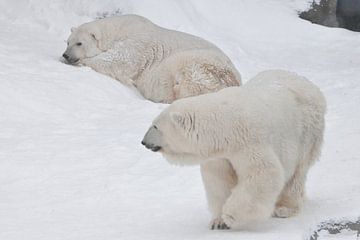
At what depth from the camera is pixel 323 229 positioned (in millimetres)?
5121

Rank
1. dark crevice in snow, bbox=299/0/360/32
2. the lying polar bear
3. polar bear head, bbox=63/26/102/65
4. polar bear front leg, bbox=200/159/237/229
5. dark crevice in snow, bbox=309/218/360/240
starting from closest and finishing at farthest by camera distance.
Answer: dark crevice in snow, bbox=309/218/360/240, polar bear front leg, bbox=200/159/237/229, the lying polar bear, polar bear head, bbox=63/26/102/65, dark crevice in snow, bbox=299/0/360/32

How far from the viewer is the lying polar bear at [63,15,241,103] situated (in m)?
10.7

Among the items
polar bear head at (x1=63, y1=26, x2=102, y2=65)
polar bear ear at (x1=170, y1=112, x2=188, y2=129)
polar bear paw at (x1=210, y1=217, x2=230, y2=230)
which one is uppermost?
polar bear ear at (x1=170, y1=112, x2=188, y2=129)

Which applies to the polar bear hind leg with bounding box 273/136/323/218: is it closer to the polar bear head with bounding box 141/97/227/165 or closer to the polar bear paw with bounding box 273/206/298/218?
the polar bear paw with bounding box 273/206/298/218

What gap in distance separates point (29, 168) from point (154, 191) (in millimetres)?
1282

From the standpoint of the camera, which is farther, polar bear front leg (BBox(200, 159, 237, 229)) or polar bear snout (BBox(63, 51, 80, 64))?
polar bear snout (BBox(63, 51, 80, 64))

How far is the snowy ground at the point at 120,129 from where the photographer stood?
261 inches

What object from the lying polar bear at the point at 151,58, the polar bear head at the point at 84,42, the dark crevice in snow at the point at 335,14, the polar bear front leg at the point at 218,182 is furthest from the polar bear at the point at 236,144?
the dark crevice in snow at the point at 335,14

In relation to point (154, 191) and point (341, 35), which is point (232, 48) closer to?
point (341, 35)

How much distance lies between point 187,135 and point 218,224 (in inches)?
27.5

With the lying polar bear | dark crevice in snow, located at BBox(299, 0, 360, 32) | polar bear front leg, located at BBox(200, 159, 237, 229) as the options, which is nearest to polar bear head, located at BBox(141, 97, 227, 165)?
polar bear front leg, located at BBox(200, 159, 237, 229)

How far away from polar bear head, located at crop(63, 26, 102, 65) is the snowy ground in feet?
1.05

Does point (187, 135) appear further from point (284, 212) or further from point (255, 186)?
point (284, 212)

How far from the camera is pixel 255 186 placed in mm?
5906
